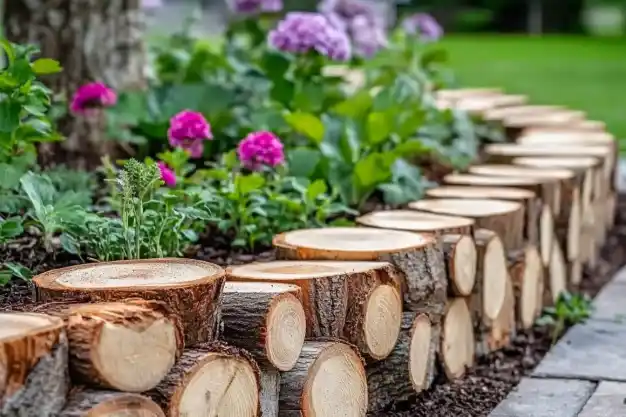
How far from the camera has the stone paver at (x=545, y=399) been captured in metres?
2.57

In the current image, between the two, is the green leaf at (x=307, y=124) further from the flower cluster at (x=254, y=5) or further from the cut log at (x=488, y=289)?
the flower cluster at (x=254, y=5)

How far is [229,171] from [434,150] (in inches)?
46.7

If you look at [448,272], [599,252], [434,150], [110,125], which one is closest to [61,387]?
[448,272]

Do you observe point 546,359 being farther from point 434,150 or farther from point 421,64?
point 421,64

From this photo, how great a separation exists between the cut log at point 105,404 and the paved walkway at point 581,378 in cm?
106

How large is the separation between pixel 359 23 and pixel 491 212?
1.50 m

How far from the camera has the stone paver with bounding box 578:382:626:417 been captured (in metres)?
2.53

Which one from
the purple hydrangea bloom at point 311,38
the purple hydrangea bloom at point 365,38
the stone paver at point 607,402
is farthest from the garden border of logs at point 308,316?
the purple hydrangea bloom at point 365,38

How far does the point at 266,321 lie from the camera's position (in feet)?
6.77

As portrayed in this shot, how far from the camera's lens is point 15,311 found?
6.01ft

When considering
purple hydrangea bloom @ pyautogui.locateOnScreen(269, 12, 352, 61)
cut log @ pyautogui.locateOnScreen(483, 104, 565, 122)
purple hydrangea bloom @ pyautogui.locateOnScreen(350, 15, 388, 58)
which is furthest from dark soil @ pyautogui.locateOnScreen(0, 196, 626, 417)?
cut log @ pyautogui.locateOnScreen(483, 104, 565, 122)

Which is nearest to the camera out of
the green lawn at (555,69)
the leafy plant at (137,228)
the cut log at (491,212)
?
the leafy plant at (137,228)

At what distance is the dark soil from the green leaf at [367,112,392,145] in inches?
29.4

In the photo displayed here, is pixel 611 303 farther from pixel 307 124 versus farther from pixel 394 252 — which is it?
pixel 394 252
